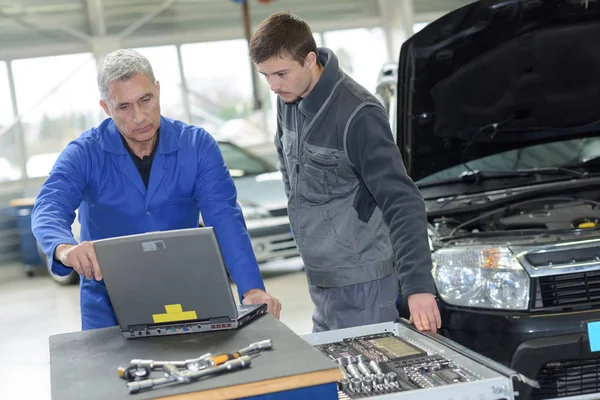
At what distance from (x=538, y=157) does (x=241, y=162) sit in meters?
4.81

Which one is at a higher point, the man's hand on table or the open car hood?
the open car hood

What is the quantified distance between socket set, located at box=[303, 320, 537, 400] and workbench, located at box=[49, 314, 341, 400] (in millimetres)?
93

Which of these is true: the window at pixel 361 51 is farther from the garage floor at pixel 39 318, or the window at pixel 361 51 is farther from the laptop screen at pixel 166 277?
the laptop screen at pixel 166 277

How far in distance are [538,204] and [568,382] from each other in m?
0.99

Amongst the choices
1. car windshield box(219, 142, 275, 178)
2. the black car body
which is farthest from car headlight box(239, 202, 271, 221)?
the black car body

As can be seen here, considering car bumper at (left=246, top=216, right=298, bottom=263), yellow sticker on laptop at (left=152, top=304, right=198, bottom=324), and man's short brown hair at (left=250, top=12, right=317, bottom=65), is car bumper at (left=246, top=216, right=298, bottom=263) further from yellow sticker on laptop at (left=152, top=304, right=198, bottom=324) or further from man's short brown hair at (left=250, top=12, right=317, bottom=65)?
yellow sticker on laptop at (left=152, top=304, right=198, bottom=324)

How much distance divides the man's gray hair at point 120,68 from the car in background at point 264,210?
4.65m

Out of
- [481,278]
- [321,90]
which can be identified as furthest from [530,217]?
[321,90]

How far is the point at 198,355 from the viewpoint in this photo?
1710 mm

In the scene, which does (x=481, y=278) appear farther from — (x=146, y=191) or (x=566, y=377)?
(x=146, y=191)

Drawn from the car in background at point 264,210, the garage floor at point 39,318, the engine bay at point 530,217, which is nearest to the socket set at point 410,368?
the engine bay at point 530,217

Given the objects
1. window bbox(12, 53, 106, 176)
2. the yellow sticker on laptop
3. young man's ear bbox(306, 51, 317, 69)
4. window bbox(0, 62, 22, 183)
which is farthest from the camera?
window bbox(12, 53, 106, 176)

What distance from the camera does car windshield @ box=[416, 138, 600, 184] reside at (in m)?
3.56

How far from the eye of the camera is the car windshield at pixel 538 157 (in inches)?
140
